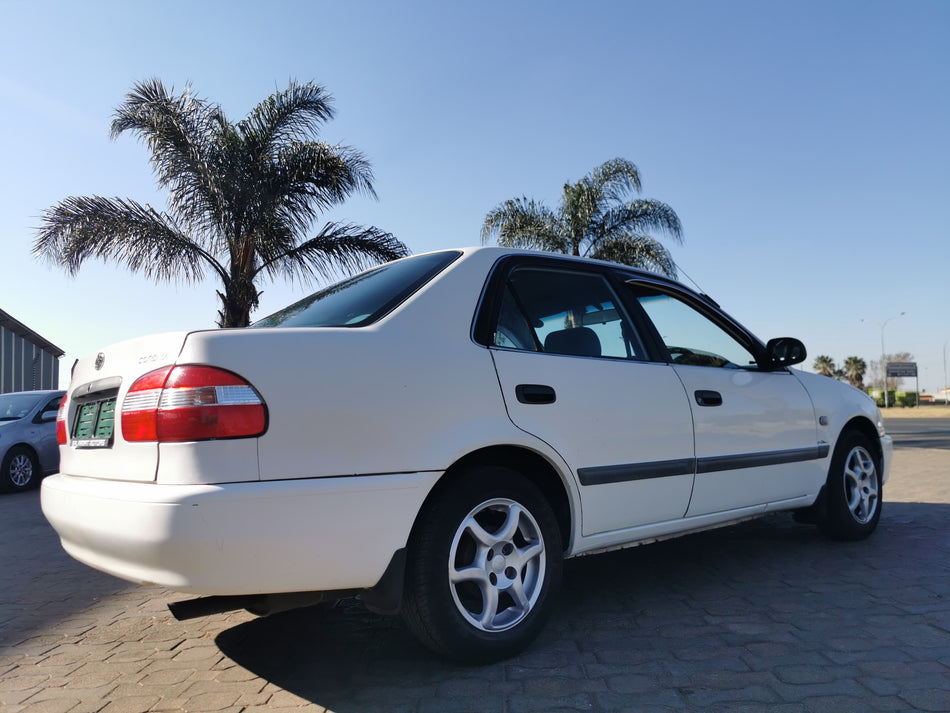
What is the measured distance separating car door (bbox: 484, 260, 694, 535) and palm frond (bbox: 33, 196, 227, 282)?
35.2 feet

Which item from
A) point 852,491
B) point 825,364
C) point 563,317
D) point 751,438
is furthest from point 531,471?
point 825,364

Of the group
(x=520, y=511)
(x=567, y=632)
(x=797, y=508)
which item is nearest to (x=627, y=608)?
(x=567, y=632)

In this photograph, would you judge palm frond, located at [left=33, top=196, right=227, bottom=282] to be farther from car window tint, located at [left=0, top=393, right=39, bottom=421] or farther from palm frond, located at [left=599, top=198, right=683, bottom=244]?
palm frond, located at [left=599, top=198, right=683, bottom=244]

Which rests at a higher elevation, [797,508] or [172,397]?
[172,397]

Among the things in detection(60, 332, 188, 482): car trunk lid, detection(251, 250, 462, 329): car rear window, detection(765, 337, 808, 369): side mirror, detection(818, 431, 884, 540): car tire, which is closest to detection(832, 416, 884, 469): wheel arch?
detection(818, 431, 884, 540): car tire

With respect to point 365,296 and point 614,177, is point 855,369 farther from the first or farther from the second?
point 365,296

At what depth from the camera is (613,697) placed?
8.30ft

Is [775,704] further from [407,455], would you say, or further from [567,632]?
[407,455]

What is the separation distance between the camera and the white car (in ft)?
7.76

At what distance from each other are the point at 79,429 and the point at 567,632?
7.28ft

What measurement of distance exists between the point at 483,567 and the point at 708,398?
161cm

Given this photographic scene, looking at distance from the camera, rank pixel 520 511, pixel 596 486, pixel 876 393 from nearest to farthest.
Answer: pixel 520 511
pixel 596 486
pixel 876 393

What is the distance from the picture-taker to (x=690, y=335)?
405 cm

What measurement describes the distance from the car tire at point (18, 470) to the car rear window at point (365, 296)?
881 cm
